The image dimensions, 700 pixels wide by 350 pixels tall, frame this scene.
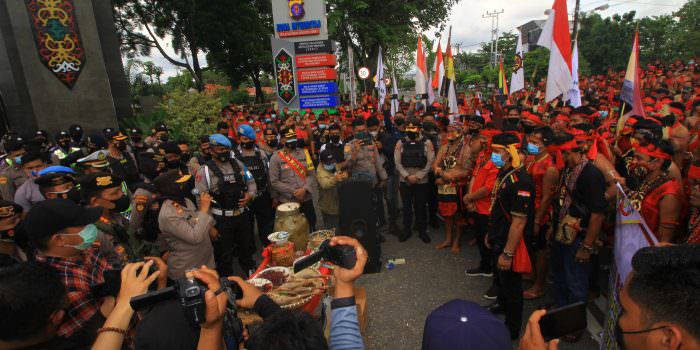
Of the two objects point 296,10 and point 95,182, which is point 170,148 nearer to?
point 95,182

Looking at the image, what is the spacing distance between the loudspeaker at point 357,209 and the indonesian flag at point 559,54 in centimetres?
364

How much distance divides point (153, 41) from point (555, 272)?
85.1 ft

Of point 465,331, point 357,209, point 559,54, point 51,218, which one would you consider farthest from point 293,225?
point 559,54

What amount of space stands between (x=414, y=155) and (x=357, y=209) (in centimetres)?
175

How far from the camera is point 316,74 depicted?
1540 centimetres

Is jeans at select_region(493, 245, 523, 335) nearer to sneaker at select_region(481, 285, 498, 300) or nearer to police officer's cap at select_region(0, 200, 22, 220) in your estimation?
sneaker at select_region(481, 285, 498, 300)

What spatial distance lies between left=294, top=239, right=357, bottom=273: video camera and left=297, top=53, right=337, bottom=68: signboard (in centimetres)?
1441

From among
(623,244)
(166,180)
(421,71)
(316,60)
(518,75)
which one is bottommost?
(623,244)

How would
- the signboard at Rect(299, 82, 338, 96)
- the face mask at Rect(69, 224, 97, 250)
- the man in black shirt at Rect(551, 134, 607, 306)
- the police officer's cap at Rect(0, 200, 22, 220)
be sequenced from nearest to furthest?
1. the face mask at Rect(69, 224, 97, 250)
2. the police officer's cap at Rect(0, 200, 22, 220)
3. the man in black shirt at Rect(551, 134, 607, 306)
4. the signboard at Rect(299, 82, 338, 96)

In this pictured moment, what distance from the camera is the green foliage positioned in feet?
39.3

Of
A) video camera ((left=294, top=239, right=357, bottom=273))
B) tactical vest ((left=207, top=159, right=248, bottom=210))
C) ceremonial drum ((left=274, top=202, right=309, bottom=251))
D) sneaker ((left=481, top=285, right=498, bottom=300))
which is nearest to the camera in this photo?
video camera ((left=294, top=239, right=357, bottom=273))

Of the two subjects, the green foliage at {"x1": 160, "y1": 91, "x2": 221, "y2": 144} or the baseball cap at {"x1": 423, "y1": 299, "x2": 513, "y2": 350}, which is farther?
the green foliage at {"x1": 160, "y1": 91, "x2": 221, "y2": 144}

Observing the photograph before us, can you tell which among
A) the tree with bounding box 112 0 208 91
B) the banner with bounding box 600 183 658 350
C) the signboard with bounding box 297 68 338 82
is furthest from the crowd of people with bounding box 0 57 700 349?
the tree with bounding box 112 0 208 91

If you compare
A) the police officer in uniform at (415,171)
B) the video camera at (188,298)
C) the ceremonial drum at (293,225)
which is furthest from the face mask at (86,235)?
the police officer in uniform at (415,171)
